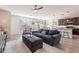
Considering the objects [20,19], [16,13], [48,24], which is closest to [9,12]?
[16,13]

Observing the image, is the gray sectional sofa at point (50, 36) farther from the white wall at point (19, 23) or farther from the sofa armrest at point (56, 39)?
the white wall at point (19, 23)

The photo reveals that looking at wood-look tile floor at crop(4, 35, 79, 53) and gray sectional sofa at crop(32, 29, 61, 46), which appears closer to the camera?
wood-look tile floor at crop(4, 35, 79, 53)

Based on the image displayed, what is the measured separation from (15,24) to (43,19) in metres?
0.73

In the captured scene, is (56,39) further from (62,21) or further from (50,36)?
(62,21)

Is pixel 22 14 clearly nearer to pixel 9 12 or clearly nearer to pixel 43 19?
pixel 9 12

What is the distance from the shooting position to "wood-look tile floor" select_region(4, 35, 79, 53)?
6.91 ft

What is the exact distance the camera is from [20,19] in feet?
7.36

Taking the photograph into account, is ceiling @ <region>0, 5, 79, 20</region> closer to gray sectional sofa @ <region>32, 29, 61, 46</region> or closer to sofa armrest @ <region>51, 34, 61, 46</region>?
gray sectional sofa @ <region>32, 29, 61, 46</region>

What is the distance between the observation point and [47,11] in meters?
2.16

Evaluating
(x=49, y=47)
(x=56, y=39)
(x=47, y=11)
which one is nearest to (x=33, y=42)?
(x=49, y=47)

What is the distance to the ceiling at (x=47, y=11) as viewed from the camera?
205 centimetres

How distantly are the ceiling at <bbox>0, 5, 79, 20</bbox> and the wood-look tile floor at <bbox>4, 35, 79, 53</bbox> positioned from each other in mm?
608

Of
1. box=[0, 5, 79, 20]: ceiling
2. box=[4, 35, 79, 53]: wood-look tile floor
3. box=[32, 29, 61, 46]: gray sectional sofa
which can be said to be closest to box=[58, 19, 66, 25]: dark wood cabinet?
box=[0, 5, 79, 20]: ceiling
